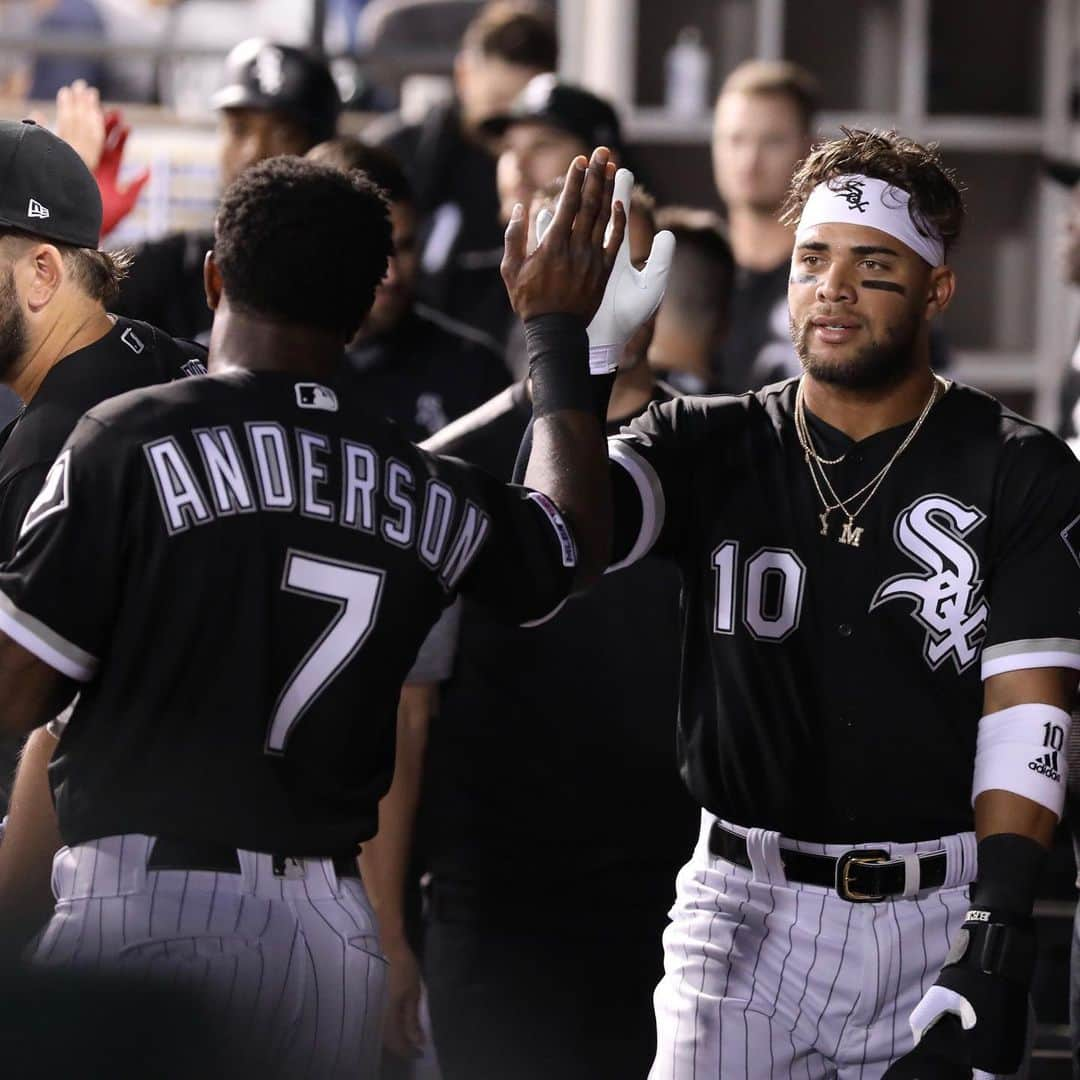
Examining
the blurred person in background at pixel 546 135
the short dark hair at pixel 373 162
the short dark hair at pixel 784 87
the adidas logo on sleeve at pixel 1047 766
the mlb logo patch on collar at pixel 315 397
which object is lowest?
the adidas logo on sleeve at pixel 1047 766

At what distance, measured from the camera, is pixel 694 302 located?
5.88m

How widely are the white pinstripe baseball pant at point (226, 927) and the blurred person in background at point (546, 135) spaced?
3.43 m

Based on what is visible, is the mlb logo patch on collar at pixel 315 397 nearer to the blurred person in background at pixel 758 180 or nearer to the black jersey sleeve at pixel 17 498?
the black jersey sleeve at pixel 17 498

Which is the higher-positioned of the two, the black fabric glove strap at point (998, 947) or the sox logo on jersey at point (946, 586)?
the sox logo on jersey at point (946, 586)

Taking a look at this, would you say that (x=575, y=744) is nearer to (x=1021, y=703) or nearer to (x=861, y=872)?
(x=861, y=872)

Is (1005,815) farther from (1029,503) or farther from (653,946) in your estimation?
(653,946)

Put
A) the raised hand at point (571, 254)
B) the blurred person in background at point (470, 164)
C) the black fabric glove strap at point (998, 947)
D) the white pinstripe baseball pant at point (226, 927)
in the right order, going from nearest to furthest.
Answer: the white pinstripe baseball pant at point (226, 927)
the black fabric glove strap at point (998, 947)
the raised hand at point (571, 254)
the blurred person in background at point (470, 164)

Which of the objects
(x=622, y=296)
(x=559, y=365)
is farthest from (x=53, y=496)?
(x=622, y=296)

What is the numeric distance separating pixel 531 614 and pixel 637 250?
5.82 feet

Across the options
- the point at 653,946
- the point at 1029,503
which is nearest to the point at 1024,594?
the point at 1029,503

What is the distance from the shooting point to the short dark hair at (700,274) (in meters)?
5.86

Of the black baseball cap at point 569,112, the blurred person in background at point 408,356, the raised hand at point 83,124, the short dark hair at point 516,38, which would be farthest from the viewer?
the short dark hair at point 516,38

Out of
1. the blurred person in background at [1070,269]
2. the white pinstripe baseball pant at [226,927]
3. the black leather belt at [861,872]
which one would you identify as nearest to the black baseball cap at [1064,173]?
the blurred person in background at [1070,269]

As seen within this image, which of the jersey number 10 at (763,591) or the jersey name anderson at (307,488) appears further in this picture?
the jersey number 10 at (763,591)
